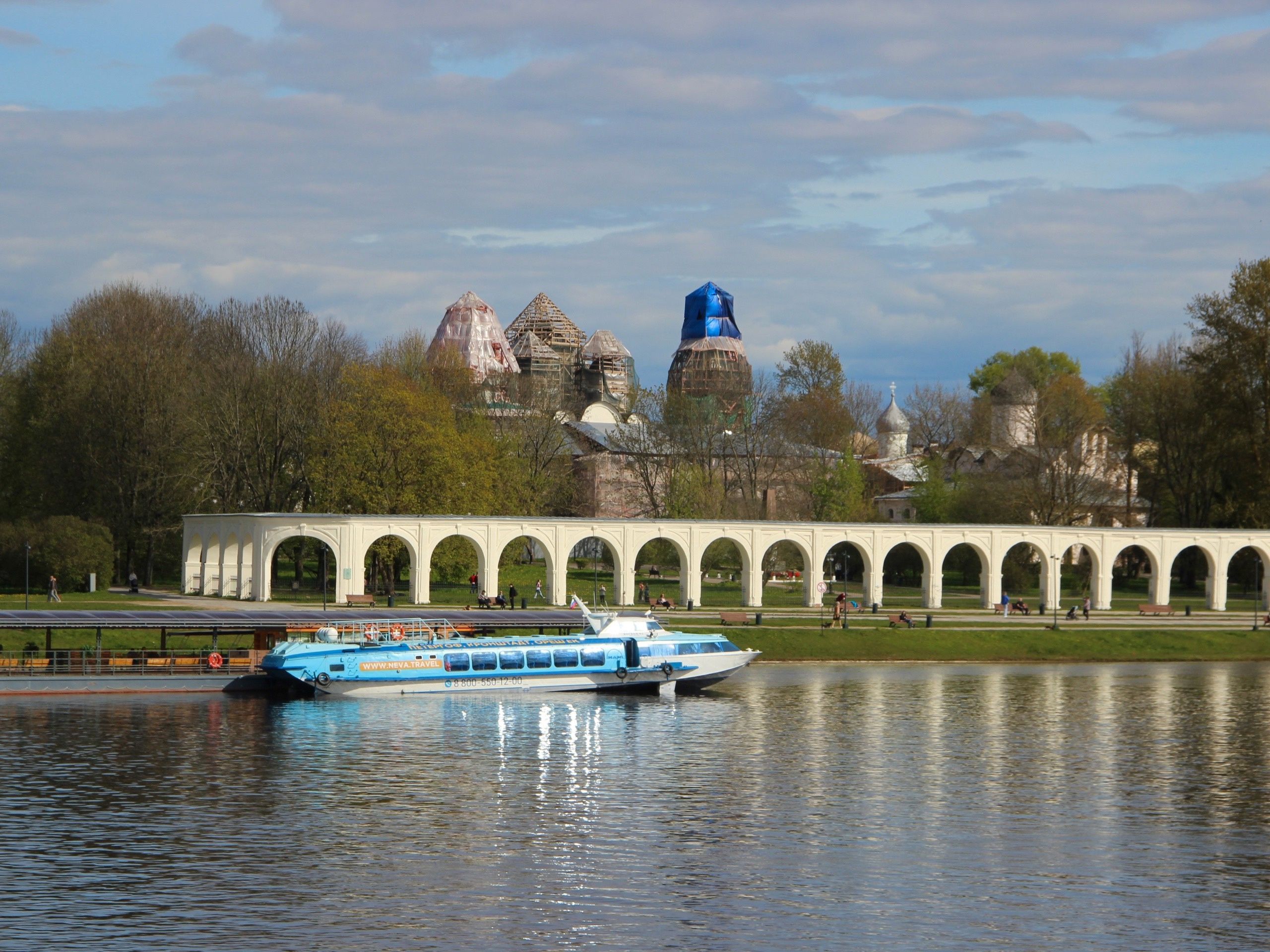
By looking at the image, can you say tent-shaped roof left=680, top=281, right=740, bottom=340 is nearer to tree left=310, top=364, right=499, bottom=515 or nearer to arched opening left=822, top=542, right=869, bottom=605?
arched opening left=822, top=542, right=869, bottom=605

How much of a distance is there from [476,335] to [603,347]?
695 inches

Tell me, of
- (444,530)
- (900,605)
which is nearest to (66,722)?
(444,530)

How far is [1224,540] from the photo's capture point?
91000mm

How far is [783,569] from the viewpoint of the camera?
4348 inches

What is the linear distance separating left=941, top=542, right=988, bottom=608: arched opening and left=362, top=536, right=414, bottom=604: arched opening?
105 ft

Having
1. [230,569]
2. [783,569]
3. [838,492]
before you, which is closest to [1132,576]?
[838,492]

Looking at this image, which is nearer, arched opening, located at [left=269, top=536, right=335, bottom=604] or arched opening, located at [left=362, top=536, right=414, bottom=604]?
arched opening, located at [left=269, top=536, right=335, bottom=604]

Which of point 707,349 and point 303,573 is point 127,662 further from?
point 707,349

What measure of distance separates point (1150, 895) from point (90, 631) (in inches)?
1789

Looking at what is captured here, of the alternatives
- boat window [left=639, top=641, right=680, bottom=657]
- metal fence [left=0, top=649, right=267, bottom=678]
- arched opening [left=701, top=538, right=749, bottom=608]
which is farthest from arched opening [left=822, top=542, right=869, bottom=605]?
metal fence [left=0, top=649, right=267, bottom=678]

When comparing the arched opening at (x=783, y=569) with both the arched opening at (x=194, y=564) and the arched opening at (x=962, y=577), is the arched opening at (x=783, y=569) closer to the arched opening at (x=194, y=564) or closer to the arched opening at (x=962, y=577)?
the arched opening at (x=962, y=577)

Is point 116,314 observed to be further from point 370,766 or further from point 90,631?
point 370,766

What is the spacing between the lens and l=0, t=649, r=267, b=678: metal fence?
55062mm

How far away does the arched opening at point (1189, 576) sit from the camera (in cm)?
10394
